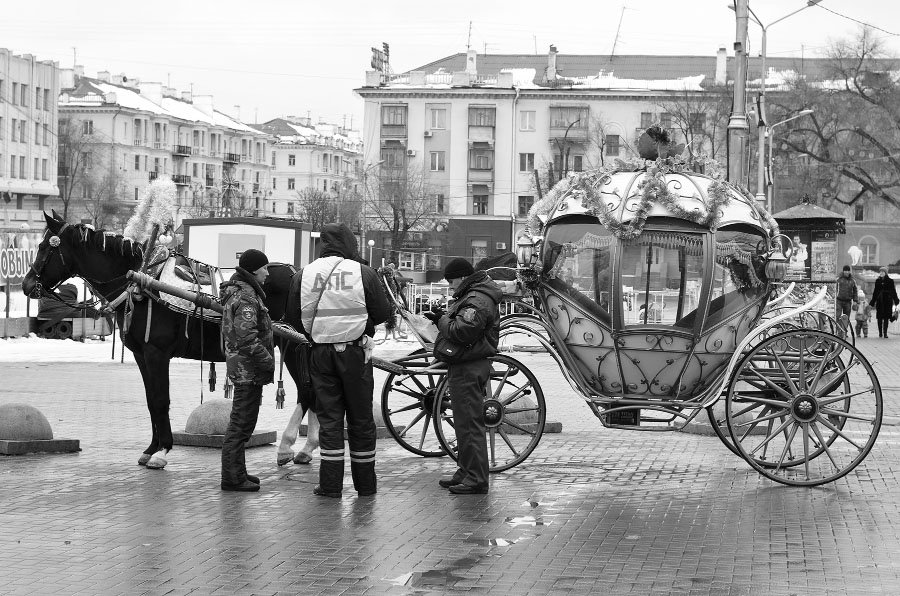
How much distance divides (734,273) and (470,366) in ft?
8.08

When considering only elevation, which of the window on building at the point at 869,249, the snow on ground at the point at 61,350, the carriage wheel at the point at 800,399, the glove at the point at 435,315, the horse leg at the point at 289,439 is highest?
the window on building at the point at 869,249

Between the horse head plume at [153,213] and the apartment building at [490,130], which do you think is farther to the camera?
the apartment building at [490,130]

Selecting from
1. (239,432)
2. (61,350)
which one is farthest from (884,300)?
(239,432)

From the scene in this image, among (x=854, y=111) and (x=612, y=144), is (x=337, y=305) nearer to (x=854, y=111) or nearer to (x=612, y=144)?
(x=854, y=111)

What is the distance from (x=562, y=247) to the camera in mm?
10648

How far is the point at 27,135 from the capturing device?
3391 inches

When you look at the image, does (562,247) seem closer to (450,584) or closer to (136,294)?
(136,294)

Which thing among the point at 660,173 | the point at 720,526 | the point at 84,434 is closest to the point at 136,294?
the point at 84,434

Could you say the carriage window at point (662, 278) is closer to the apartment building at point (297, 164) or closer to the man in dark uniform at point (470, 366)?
the man in dark uniform at point (470, 366)

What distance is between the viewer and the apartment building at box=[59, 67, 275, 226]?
330 ft

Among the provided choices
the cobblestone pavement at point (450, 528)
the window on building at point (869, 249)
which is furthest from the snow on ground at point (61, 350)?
the window on building at point (869, 249)

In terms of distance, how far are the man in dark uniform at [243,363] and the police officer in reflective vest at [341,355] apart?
51 centimetres

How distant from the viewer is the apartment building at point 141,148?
100438 mm

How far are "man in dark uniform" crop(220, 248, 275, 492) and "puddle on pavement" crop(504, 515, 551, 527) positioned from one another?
6.84 ft
